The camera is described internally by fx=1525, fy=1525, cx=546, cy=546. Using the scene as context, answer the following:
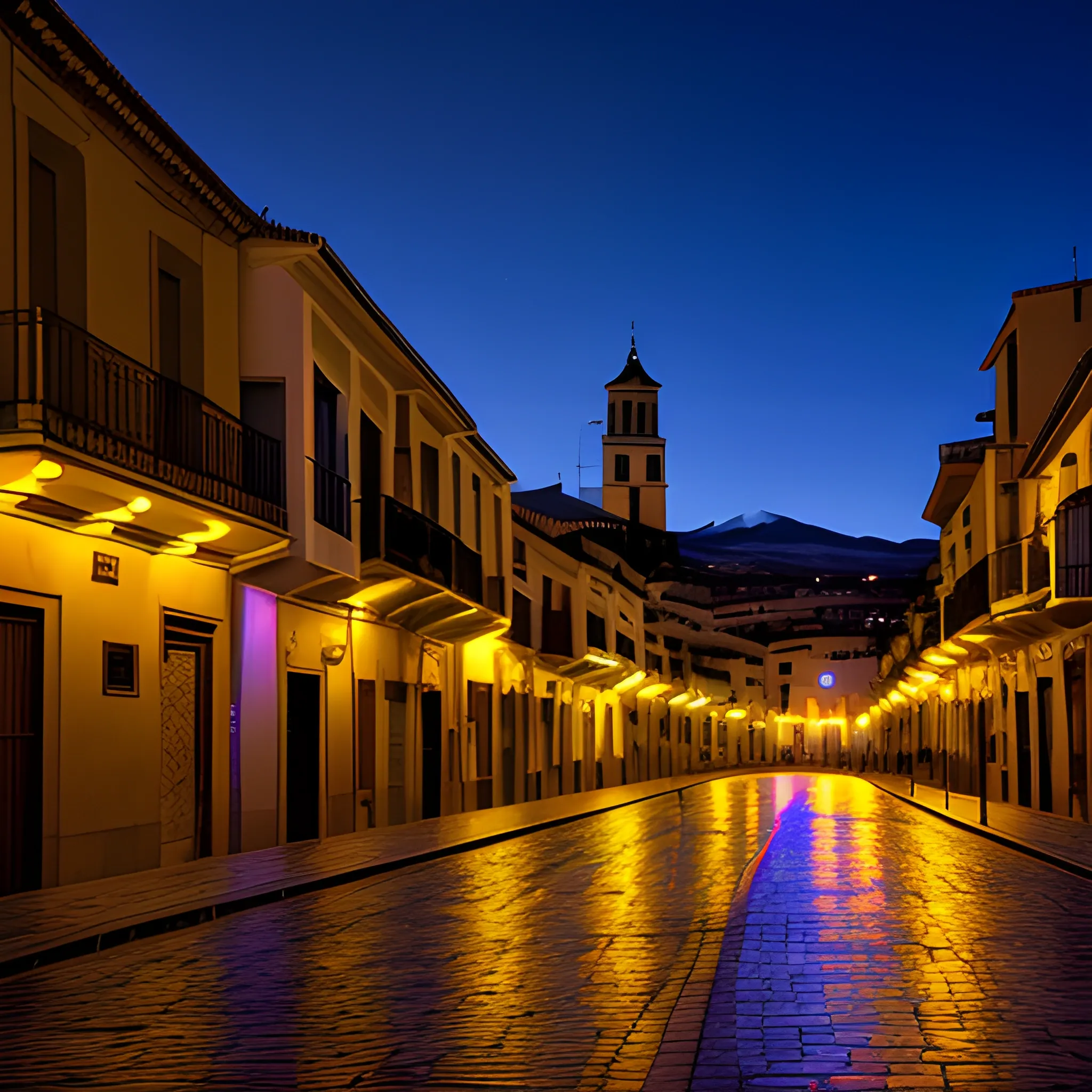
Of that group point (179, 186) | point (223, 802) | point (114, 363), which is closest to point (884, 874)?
point (223, 802)

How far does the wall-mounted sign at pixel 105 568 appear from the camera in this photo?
15.5 metres

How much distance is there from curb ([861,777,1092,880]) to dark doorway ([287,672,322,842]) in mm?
9664

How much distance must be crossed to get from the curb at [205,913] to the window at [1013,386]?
17.4 m

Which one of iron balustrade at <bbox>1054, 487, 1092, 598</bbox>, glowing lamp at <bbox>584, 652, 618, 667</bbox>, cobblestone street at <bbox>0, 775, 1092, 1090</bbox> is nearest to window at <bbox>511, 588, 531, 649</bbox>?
glowing lamp at <bbox>584, 652, 618, 667</bbox>

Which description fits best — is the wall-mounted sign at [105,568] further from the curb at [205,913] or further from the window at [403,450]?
the window at [403,450]

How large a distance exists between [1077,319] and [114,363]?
76.8ft

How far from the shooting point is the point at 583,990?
853cm

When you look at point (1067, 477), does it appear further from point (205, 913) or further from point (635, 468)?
point (635, 468)

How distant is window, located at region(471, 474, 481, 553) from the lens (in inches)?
1309

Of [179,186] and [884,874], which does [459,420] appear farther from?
[884,874]

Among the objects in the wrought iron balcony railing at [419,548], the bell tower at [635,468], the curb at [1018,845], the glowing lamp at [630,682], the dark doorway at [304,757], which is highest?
the bell tower at [635,468]

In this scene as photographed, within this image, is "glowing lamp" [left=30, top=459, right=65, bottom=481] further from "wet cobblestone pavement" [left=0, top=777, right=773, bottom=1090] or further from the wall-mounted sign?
"wet cobblestone pavement" [left=0, top=777, right=773, bottom=1090]

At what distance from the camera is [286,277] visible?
1927cm

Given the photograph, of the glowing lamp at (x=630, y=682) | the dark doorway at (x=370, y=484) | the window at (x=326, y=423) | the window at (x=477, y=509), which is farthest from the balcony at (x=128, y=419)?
the glowing lamp at (x=630, y=682)
